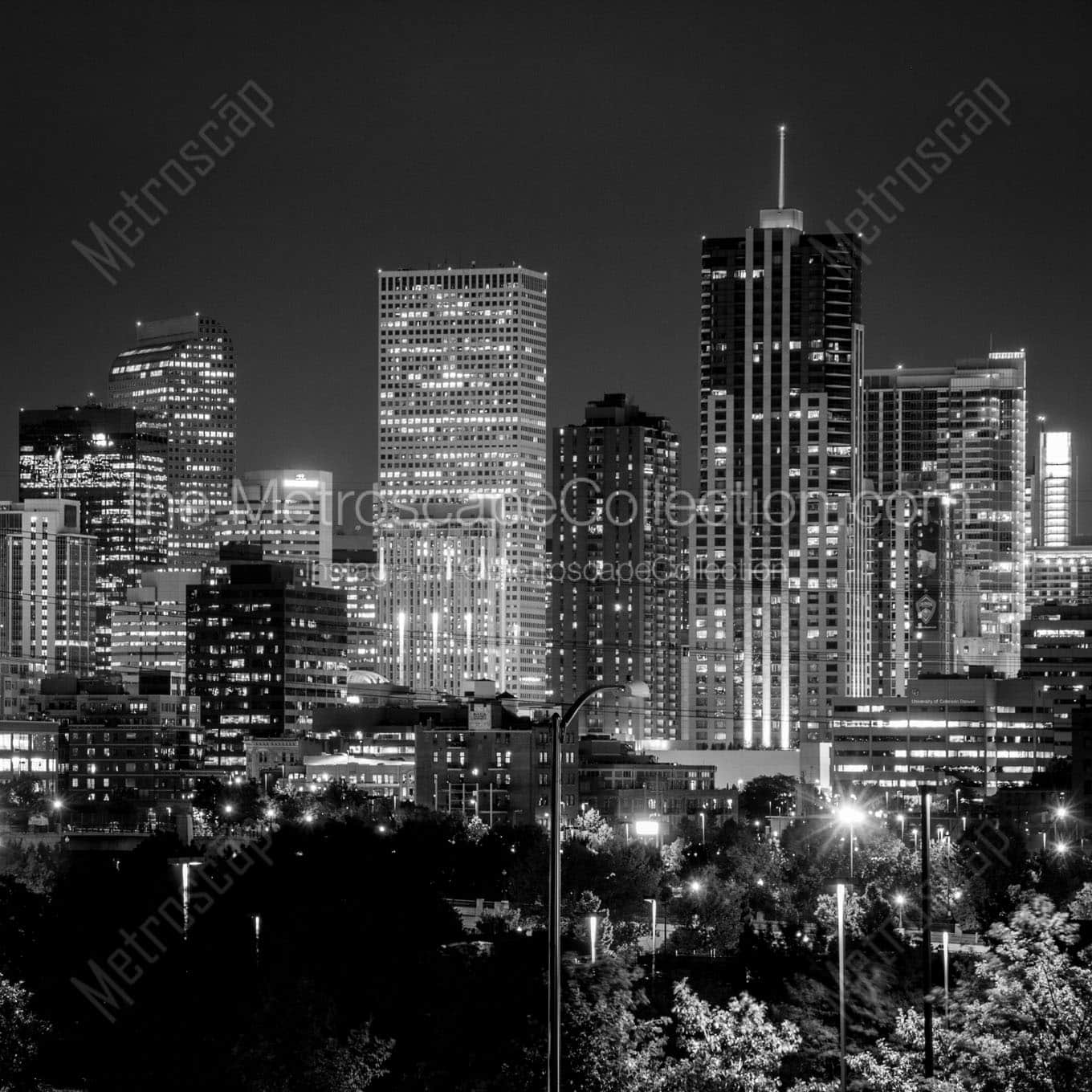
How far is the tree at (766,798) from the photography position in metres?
184

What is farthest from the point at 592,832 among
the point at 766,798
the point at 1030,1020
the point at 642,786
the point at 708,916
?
the point at 1030,1020

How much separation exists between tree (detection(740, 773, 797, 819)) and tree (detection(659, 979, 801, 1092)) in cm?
13280

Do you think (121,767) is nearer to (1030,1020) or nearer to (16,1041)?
(16,1041)

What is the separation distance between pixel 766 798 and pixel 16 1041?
14091cm

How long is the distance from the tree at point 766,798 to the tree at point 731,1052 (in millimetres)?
132798

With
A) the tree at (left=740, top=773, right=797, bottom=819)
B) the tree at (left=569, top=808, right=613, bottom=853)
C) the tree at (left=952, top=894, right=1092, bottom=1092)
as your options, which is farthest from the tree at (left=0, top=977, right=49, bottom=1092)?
the tree at (left=740, top=773, right=797, bottom=819)

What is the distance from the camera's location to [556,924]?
3553 cm

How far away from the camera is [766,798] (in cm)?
18525

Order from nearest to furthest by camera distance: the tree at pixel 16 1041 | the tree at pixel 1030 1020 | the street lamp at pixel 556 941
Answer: the street lamp at pixel 556 941 < the tree at pixel 1030 1020 < the tree at pixel 16 1041

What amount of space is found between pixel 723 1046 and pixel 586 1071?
2.89 m

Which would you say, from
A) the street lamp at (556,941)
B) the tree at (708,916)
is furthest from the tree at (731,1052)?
the tree at (708,916)

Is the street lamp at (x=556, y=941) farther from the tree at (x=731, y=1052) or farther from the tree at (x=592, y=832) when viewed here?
the tree at (x=592, y=832)

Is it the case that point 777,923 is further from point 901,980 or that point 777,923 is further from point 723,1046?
point 723,1046

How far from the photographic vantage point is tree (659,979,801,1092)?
45406 millimetres
